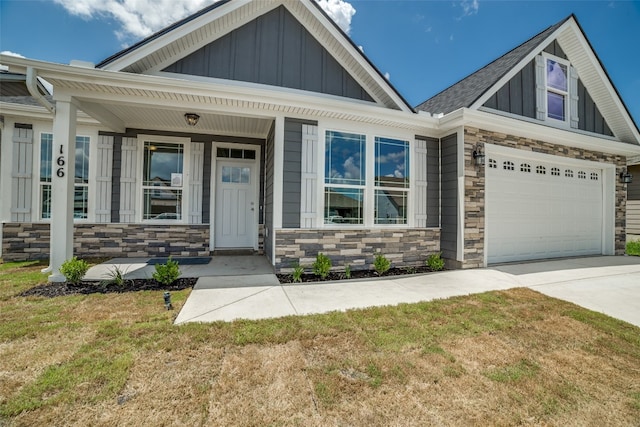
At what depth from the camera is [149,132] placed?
648 cm

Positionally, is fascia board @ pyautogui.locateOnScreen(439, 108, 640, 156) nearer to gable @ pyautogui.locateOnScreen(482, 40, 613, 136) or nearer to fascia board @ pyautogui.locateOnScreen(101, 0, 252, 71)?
gable @ pyautogui.locateOnScreen(482, 40, 613, 136)

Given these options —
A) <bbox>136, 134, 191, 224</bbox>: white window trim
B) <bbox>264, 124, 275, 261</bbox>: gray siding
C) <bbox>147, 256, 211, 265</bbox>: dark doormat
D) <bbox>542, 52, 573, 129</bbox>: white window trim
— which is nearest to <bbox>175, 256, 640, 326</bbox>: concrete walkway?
<bbox>264, 124, 275, 261</bbox>: gray siding

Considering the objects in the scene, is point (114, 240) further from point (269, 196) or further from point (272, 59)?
point (272, 59)

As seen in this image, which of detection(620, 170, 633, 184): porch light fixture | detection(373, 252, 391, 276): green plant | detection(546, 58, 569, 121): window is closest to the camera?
detection(373, 252, 391, 276): green plant

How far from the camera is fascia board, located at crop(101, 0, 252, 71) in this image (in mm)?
4789

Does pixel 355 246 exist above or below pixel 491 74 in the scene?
below

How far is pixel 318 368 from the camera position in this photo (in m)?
2.25

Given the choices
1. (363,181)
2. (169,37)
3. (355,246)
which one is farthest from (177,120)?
(355,246)

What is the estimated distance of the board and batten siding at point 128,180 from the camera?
6.34 m

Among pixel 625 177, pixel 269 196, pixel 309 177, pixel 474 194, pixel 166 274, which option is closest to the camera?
pixel 166 274

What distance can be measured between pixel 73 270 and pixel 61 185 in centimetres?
139

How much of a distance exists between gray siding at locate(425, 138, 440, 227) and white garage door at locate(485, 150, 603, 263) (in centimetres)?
106

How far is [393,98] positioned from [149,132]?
5.77m

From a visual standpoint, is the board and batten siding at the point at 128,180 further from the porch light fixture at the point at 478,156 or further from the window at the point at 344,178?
the porch light fixture at the point at 478,156
